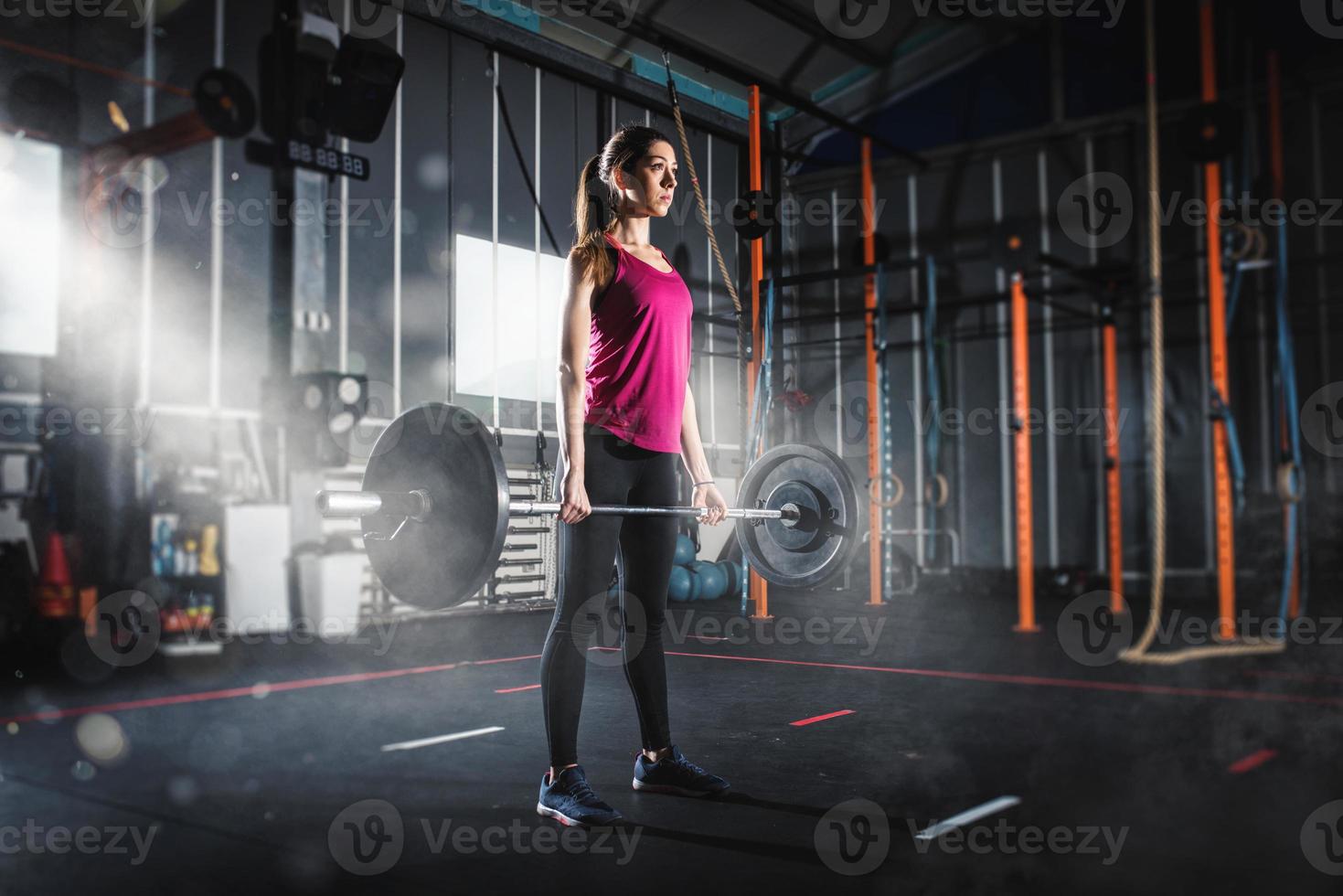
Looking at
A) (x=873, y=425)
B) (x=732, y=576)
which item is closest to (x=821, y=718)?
(x=873, y=425)

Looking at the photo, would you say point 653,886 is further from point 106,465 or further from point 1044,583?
point 1044,583

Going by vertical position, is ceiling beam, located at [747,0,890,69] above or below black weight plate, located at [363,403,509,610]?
above

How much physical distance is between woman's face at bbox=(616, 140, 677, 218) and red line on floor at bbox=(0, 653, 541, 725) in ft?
7.49

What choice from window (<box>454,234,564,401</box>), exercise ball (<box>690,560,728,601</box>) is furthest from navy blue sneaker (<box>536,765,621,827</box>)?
exercise ball (<box>690,560,728,601</box>)

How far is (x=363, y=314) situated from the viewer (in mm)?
5340

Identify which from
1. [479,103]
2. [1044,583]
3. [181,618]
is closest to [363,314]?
[479,103]

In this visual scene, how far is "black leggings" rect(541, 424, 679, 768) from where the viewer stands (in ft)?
5.80

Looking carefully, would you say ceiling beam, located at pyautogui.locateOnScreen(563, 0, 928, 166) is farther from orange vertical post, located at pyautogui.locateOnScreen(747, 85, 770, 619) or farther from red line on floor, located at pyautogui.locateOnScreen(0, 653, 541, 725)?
red line on floor, located at pyautogui.locateOnScreen(0, 653, 541, 725)

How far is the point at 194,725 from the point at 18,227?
2953 mm

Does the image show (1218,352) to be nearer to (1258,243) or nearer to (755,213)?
(1258,243)

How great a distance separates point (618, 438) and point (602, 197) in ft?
1.55

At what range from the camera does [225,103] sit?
16.3 feet

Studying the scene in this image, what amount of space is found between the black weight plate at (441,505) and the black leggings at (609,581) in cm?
15

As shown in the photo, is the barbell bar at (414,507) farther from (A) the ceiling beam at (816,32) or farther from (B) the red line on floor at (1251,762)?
(A) the ceiling beam at (816,32)
